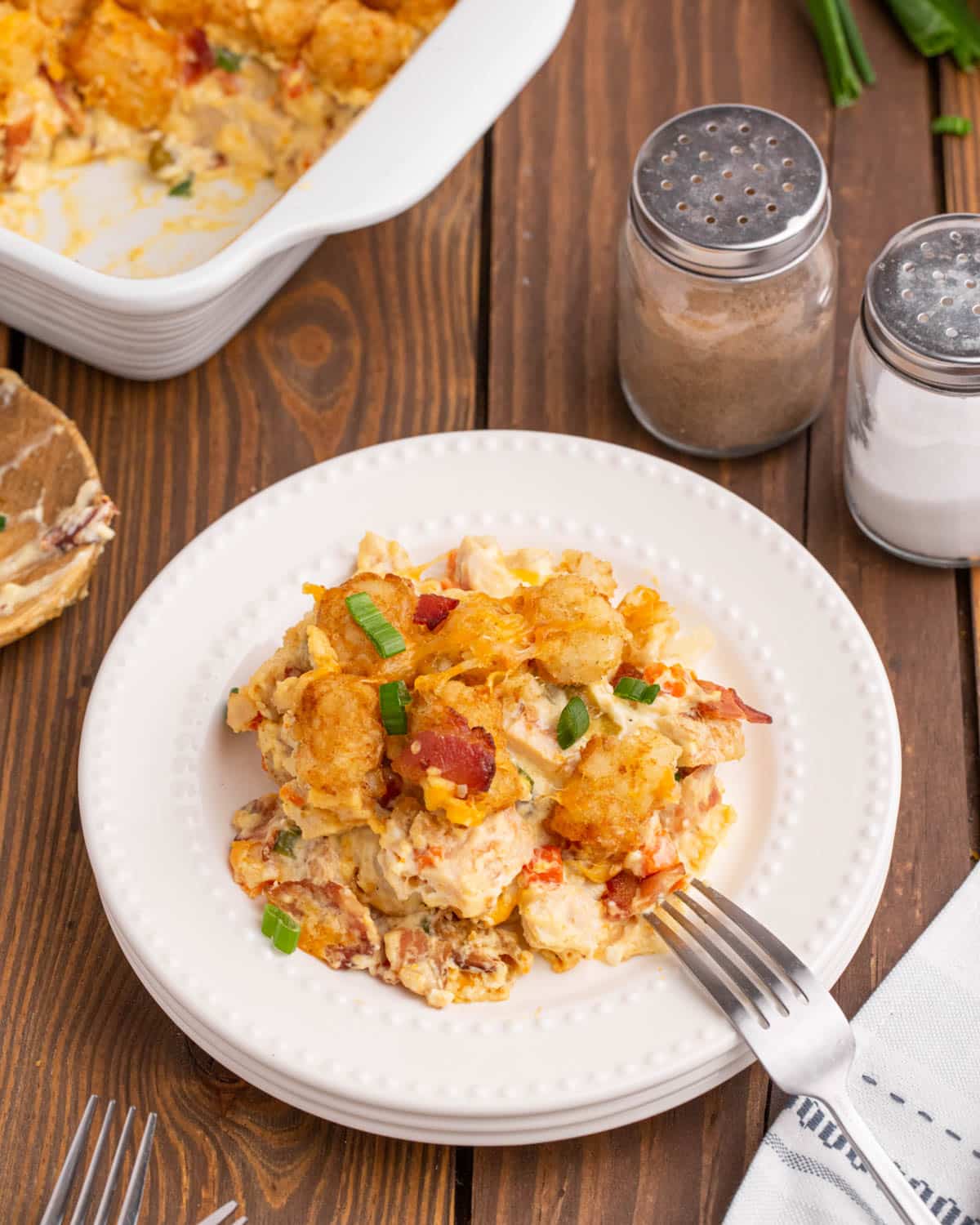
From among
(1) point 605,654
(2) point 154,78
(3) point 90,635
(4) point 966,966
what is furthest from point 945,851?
(2) point 154,78

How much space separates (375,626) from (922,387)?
88cm

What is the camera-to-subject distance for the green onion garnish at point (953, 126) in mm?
3121

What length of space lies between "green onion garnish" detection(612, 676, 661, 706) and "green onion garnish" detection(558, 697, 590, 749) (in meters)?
0.08

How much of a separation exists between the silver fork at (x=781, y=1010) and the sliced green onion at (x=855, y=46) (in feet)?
6.03

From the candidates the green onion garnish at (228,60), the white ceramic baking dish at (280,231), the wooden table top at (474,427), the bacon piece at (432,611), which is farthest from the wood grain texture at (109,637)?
the bacon piece at (432,611)

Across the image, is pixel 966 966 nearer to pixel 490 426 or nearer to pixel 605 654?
pixel 605 654

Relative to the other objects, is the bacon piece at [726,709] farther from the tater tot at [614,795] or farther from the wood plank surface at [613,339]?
the wood plank surface at [613,339]

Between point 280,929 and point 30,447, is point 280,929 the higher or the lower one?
the lower one

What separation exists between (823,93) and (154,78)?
1.28 meters

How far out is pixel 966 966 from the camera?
232cm

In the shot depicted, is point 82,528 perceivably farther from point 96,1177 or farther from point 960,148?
point 960,148

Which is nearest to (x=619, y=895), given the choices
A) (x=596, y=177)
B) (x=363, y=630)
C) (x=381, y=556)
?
(x=363, y=630)

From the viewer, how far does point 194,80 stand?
306cm

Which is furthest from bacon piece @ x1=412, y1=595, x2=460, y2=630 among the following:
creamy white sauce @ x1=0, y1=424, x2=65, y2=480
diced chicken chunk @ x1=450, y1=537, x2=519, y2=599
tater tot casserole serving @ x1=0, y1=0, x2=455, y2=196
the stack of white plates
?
tater tot casserole serving @ x1=0, y1=0, x2=455, y2=196
